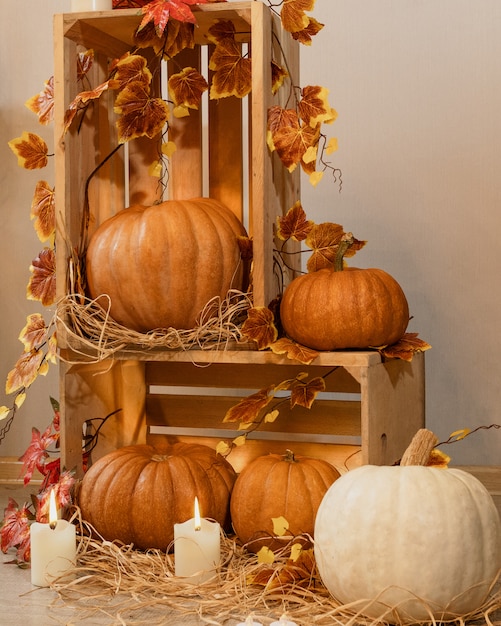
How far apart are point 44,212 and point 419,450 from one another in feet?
2.92

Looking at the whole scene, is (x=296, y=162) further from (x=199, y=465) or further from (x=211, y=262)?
(x=199, y=465)

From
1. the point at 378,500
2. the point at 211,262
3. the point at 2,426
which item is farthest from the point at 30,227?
the point at 378,500

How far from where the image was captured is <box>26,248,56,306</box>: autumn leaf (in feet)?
5.87

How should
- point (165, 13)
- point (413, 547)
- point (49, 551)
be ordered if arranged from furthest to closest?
point (165, 13) < point (49, 551) < point (413, 547)

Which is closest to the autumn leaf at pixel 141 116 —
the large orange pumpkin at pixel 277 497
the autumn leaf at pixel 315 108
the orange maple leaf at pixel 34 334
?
the autumn leaf at pixel 315 108

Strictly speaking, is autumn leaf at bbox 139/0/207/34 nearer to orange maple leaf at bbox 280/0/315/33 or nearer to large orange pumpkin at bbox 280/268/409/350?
orange maple leaf at bbox 280/0/315/33

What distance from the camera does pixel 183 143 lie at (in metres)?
1.90

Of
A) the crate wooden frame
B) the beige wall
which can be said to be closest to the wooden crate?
the crate wooden frame

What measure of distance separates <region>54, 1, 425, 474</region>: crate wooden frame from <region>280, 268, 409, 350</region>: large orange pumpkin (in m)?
0.03

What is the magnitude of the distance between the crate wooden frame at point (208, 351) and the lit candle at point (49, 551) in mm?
242

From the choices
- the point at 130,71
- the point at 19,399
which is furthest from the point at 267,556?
the point at 130,71

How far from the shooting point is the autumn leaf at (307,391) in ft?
5.69

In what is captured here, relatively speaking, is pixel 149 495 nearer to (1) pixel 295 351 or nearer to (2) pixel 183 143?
(1) pixel 295 351

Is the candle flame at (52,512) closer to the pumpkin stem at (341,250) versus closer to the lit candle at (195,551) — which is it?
the lit candle at (195,551)
